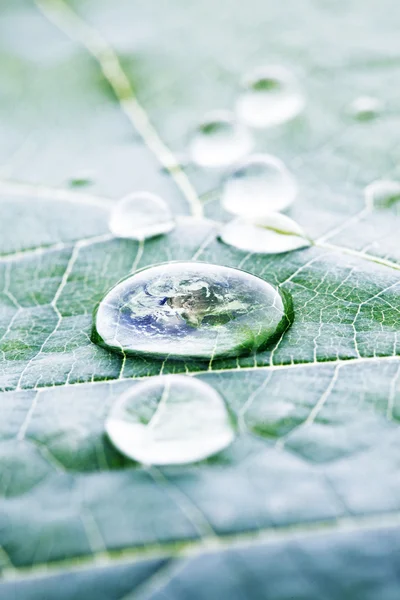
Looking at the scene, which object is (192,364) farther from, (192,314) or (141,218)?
(141,218)

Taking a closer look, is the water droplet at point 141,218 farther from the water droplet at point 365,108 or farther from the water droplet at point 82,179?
the water droplet at point 365,108

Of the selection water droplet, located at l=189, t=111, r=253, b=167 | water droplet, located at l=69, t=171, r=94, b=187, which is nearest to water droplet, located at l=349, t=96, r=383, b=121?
water droplet, located at l=189, t=111, r=253, b=167

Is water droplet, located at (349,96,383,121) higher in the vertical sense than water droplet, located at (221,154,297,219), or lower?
higher

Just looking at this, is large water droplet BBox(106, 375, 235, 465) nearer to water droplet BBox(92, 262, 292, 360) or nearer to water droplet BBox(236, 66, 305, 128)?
water droplet BBox(92, 262, 292, 360)

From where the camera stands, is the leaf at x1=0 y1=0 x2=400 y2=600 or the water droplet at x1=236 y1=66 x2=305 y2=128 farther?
the water droplet at x1=236 y1=66 x2=305 y2=128

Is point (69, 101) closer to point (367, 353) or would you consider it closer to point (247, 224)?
point (247, 224)

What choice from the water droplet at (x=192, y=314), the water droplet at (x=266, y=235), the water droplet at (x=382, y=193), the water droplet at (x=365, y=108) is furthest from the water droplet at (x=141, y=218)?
the water droplet at (x=365, y=108)

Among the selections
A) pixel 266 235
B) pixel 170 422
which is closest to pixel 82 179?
pixel 266 235
